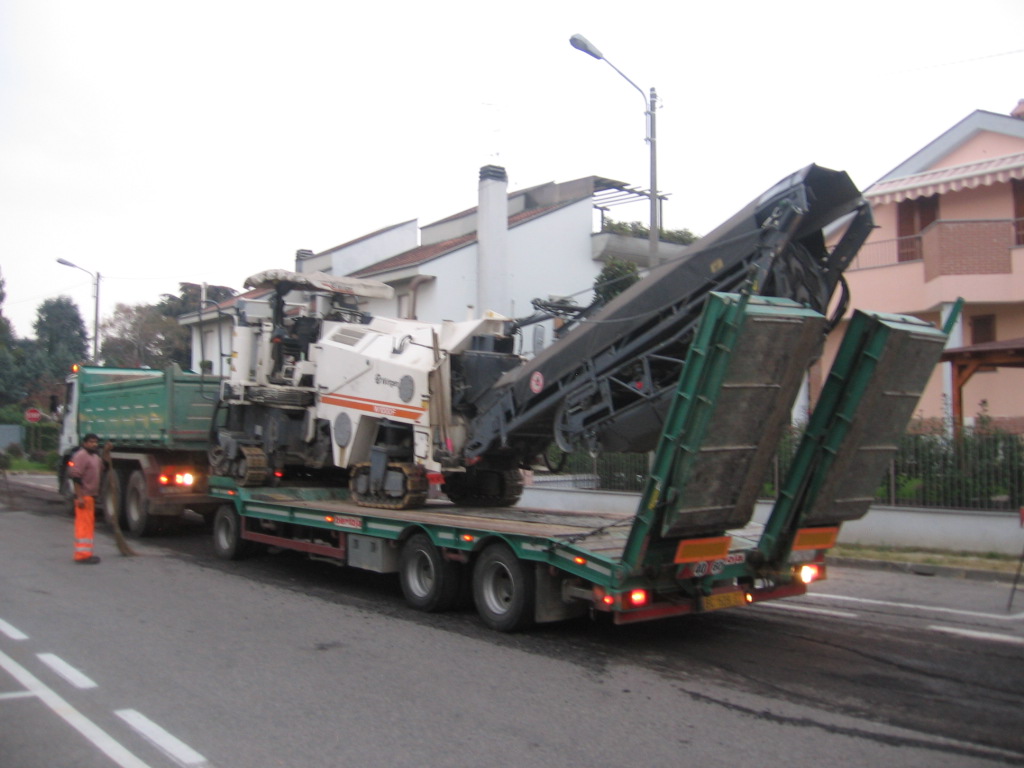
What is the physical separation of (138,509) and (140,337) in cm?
3297

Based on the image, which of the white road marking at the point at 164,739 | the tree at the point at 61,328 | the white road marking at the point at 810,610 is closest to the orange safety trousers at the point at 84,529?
the white road marking at the point at 164,739

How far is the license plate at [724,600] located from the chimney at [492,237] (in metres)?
16.6

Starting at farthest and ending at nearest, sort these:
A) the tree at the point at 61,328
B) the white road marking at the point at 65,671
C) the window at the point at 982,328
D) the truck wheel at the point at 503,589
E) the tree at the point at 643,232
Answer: the tree at the point at 61,328, the tree at the point at 643,232, the window at the point at 982,328, the truck wheel at the point at 503,589, the white road marking at the point at 65,671

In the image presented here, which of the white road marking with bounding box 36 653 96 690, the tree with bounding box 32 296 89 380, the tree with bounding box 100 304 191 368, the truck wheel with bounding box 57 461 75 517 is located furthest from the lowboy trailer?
the tree with bounding box 32 296 89 380

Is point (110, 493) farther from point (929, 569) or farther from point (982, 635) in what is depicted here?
point (982, 635)

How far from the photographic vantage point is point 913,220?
20.8 meters

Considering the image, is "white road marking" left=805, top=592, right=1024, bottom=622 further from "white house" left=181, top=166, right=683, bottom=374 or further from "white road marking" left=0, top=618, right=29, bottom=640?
→ "white house" left=181, top=166, right=683, bottom=374

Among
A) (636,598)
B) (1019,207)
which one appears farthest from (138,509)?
(1019,207)

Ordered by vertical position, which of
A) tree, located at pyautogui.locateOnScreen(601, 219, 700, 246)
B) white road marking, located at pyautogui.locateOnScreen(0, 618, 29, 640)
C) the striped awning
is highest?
tree, located at pyautogui.locateOnScreen(601, 219, 700, 246)

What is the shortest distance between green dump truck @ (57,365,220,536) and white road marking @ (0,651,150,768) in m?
7.35

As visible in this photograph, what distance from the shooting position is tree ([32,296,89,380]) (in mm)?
65562

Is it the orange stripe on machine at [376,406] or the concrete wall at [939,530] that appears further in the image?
the concrete wall at [939,530]

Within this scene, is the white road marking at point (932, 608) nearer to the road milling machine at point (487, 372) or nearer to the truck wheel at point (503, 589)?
the road milling machine at point (487, 372)

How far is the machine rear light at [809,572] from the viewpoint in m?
8.09
